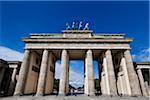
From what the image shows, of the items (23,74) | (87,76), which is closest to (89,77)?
(87,76)

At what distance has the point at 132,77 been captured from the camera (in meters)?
24.1

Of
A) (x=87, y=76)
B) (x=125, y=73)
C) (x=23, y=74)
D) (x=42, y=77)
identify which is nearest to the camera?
(x=42, y=77)

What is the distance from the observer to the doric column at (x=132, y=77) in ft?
75.6

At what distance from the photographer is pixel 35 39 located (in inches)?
1088

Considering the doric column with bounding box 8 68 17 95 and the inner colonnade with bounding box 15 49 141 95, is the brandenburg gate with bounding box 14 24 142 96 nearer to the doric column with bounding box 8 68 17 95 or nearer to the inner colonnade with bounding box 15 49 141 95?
the inner colonnade with bounding box 15 49 141 95

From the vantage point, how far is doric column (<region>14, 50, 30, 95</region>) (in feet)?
75.3

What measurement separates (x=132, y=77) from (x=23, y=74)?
2327 centimetres

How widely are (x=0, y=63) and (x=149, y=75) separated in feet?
141

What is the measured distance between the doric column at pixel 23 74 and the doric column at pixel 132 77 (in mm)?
22545

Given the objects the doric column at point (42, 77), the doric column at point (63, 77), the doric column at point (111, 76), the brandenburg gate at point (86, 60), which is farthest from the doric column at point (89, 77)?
the doric column at point (42, 77)

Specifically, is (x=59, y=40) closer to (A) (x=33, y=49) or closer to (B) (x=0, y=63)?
(A) (x=33, y=49)

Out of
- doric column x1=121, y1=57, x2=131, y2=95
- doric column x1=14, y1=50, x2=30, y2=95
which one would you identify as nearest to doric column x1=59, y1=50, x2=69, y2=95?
doric column x1=14, y1=50, x2=30, y2=95

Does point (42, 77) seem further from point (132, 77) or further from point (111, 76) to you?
point (132, 77)

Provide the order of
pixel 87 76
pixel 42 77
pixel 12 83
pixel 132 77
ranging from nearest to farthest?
pixel 132 77 < pixel 42 77 < pixel 87 76 < pixel 12 83
